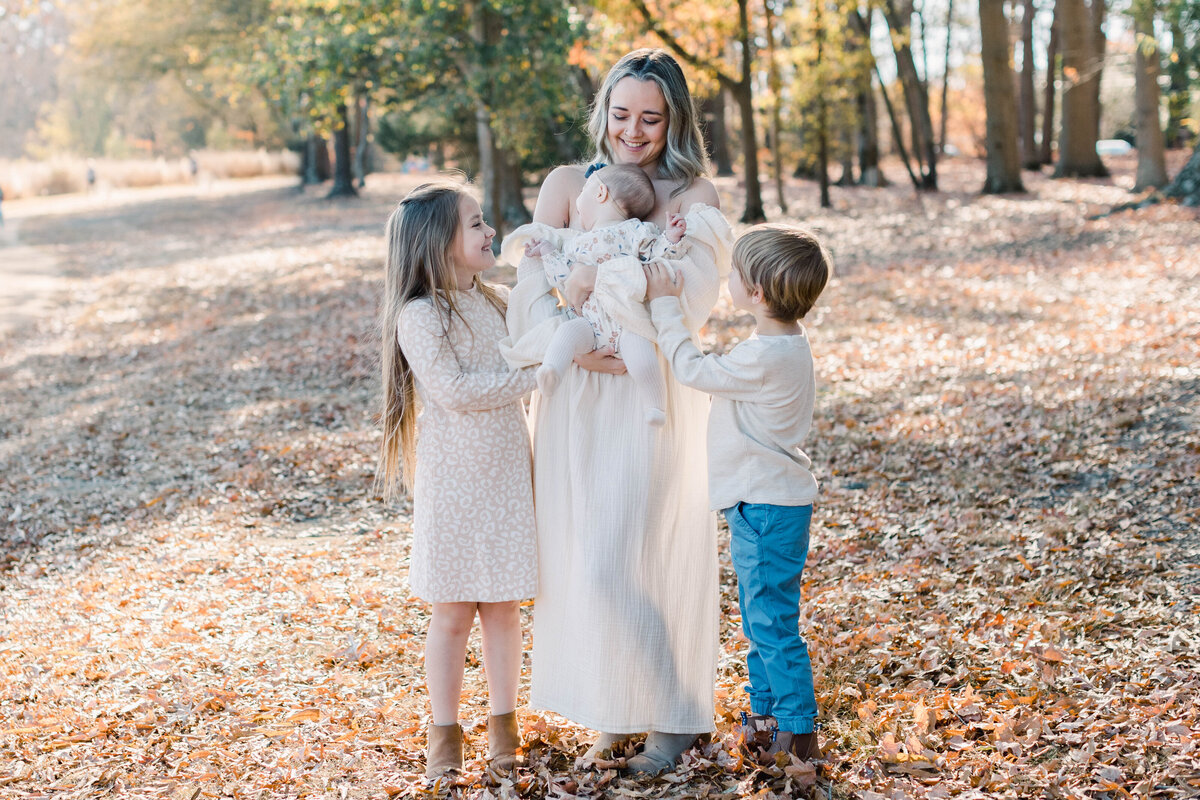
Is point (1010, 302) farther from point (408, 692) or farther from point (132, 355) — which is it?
point (132, 355)

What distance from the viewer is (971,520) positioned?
5426 mm

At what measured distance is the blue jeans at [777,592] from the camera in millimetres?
2994

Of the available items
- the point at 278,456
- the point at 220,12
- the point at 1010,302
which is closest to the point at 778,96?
the point at 1010,302

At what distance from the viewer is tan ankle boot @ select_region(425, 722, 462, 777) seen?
3.25 m

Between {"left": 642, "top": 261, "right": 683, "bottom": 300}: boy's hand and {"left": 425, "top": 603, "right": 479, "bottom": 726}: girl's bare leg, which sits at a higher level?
{"left": 642, "top": 261, "right": 683, "bottom": 300}: boy's hand

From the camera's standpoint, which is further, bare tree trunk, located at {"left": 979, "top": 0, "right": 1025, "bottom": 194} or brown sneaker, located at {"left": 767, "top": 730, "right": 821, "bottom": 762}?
bare tree trunk, located at {"left": 979, "top": 0, "right": 1025, "bottom": 194}

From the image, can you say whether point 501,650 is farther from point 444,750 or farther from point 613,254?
point 613,254

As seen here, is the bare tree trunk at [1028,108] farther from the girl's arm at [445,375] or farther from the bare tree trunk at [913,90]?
the girl's arm at [445,375]

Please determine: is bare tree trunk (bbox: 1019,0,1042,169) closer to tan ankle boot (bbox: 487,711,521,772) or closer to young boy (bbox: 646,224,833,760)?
young boy (bbox: 646,224,833,760)

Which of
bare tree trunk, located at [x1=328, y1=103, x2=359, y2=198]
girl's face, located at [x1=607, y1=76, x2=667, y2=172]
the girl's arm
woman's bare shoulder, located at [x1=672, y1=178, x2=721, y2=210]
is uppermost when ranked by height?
bare tree trunk, located at [x1=328, y1=103, x2=359, y2=198]

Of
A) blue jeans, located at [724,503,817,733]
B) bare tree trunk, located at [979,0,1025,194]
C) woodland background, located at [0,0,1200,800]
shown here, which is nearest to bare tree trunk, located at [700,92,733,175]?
woodland background, located at [0,0,1200,800]

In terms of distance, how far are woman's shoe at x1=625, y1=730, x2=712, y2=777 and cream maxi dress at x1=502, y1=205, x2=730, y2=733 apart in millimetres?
49

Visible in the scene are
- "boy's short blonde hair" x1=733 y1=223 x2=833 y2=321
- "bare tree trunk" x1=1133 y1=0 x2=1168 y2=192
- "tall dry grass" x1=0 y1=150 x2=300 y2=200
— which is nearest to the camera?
"boy's short blonde hair" x1=733 y1=223 x2=833 y2=321

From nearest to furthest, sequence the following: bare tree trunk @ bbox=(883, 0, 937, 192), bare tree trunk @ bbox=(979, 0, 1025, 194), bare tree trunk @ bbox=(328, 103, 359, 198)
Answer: bare tree trunk @ bbox=(979, 0, 1025, 194)
bare tree trunk @ bbox=(883, 0, 937, 192)
bare tree trunk @ bbox=(328, 103, 359, 198)
